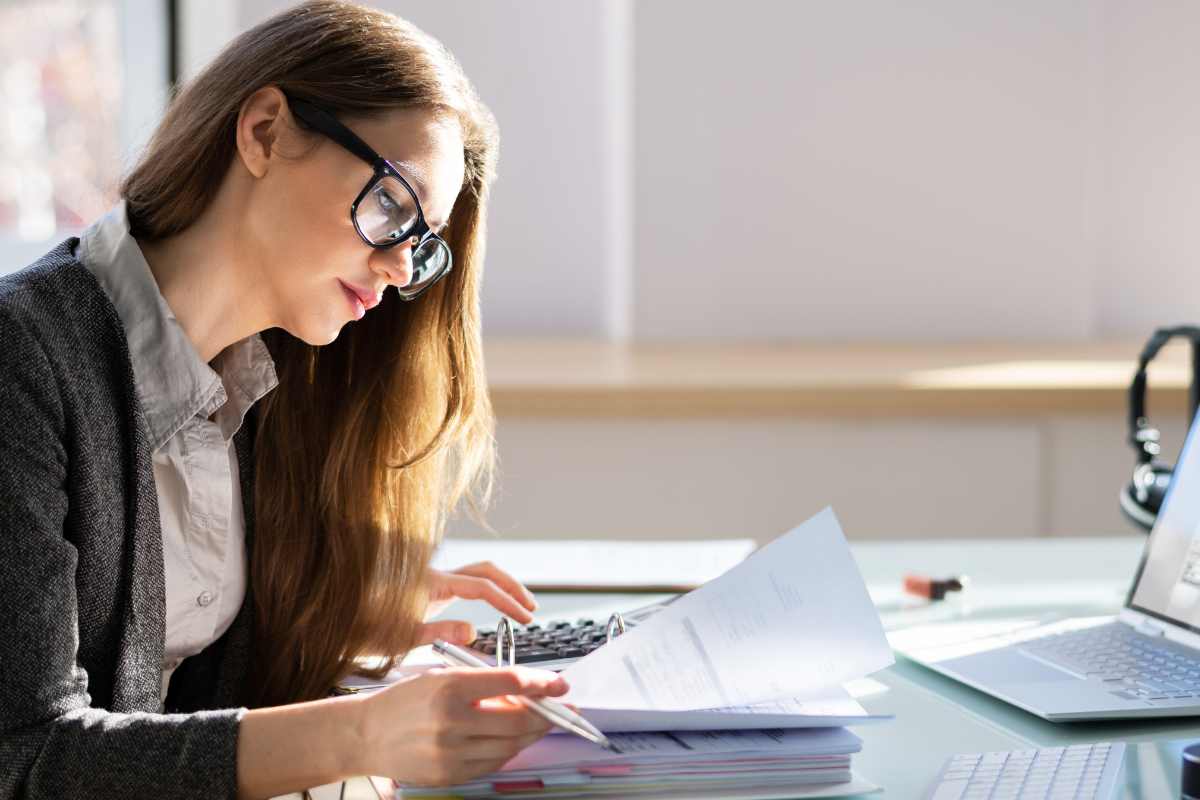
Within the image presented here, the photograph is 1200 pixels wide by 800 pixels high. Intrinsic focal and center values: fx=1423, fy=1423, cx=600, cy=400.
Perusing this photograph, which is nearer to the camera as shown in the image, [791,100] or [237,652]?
[237,652]

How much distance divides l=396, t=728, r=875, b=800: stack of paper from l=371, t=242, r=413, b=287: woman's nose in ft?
1.33

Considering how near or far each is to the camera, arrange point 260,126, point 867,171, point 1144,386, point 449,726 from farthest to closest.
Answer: point 867,171 → point 1144,386 → point 260,126 → point 449,726

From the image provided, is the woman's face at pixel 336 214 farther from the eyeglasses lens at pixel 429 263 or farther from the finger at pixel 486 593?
the finger at pixel 486 593

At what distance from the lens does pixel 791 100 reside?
114 inches

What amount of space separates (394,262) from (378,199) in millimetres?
57

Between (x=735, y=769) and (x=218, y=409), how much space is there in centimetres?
59

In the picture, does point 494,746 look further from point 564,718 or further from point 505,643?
point 505,643

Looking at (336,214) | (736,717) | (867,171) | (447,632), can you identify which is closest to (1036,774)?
(736,717)

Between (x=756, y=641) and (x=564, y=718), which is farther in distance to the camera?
(x=756, y=641)

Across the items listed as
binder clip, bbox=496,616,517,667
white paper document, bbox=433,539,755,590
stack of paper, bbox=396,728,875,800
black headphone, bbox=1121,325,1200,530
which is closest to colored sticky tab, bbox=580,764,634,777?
stack of paper, bbox=396,728,875,800

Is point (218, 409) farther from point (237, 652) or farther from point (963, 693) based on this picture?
point (963, 693)

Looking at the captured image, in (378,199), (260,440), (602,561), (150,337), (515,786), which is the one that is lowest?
(602,561)

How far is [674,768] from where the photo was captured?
86cm

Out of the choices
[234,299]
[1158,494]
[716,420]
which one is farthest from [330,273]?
[716,420]
